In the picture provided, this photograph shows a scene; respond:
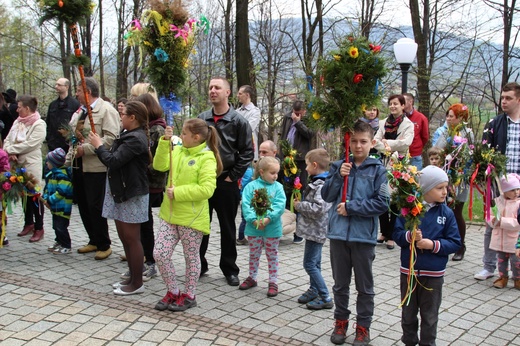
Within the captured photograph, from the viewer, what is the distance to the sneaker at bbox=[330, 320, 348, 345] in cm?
467

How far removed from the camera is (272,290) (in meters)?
5.85

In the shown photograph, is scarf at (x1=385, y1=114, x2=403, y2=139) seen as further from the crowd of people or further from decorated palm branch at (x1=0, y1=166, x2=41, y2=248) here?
decorated palm branch at (x1=0, y1=166, x2=41, y2=248)

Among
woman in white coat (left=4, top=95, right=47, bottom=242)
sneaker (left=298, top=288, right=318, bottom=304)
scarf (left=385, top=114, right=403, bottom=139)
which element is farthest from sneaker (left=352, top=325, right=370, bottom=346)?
woman in white coat (left=4, top=95, right=47, bottom=242)

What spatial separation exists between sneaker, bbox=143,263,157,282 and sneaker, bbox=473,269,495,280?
3.72 metres

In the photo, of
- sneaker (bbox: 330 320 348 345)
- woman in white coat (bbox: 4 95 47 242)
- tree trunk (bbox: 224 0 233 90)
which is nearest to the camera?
sneaker (bbox: 330 320 348 345)

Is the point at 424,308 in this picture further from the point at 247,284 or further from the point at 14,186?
the point at 14,186

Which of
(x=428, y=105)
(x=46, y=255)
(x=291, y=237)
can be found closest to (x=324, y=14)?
(x=428, y=105)

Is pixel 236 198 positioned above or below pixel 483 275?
above

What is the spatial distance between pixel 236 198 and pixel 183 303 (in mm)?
1372

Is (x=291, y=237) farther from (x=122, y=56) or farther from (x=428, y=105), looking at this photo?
(x=122, y=56)

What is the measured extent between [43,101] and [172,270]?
19.9 metres

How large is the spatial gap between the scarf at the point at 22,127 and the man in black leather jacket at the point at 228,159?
2.98 metres

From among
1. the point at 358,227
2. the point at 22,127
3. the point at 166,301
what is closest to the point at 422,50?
the point at 22,127

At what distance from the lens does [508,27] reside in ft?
63.8
